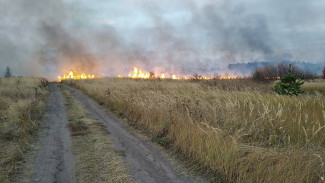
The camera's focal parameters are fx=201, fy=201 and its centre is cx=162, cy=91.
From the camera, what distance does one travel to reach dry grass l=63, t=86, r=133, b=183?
14.3ft

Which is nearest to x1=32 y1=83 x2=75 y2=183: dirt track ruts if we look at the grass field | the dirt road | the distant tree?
the dirt road

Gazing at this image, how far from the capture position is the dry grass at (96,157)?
4.35 meters

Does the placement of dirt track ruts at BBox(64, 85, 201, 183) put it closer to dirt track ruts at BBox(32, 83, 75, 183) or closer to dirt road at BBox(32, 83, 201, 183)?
dirt road at BBox(32, 83, 201, 183)

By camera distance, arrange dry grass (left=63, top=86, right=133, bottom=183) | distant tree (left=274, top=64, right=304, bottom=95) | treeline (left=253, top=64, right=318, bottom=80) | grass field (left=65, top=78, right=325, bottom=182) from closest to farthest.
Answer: grass field (left=65, top=78, right=325, bottom=182), dry grass (left=63, top=86, right=133, bottom=183), distant tree (left=274, top=64, right=304, bottom=95), treeline (left=253, top=64, right=318, bottom=80)

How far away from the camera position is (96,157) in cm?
539

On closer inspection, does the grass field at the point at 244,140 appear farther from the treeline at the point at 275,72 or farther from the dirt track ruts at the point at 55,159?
the treeline at the point at 275,72

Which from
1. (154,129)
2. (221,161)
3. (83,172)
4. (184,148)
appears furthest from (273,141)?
(83,172)

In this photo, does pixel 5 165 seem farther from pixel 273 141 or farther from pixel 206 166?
pixel 273 141

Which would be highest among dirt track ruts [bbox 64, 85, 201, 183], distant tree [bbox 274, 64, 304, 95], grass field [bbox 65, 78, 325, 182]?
distant tree [bbox 274, 64, 304, 95]

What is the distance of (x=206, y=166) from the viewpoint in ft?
15.6

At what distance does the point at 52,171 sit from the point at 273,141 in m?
5.65

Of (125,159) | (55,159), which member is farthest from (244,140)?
(55,159)

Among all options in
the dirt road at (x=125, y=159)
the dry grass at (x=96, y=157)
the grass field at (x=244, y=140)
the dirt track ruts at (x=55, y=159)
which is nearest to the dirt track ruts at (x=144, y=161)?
the dirt road at (x=125, y=159)

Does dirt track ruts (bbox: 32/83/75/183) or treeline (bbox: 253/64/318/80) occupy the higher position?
treeline (bbox: 253/64/318/80)
